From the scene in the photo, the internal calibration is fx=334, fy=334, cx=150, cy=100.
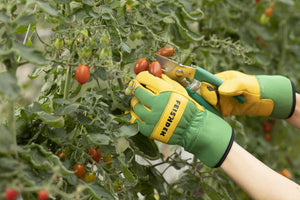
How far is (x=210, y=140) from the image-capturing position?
112 cm

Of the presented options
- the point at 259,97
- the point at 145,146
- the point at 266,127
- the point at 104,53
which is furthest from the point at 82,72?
the point at 266,127

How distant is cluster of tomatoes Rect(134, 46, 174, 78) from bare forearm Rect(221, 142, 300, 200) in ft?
1.23

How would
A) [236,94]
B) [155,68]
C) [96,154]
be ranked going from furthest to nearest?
1. [236,94]
2. [155,68]
3. [96,154]

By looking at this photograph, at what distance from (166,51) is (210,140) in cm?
34

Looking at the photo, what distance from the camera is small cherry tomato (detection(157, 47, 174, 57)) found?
3.76ft

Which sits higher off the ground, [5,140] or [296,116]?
[5,140]

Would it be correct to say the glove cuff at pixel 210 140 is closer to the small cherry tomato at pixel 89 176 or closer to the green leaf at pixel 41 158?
the small cherry tomato at pixel 89 176

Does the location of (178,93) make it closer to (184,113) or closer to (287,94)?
(184,113)

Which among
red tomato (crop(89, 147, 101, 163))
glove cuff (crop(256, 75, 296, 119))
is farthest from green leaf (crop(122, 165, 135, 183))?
glove cuff (crop(256, 75, 296, 119))

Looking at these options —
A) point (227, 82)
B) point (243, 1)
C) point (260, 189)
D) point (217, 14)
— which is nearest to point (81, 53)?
point (227, 82)

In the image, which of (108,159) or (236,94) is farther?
(236,94)

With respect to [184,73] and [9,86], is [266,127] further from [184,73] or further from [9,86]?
[9,86]

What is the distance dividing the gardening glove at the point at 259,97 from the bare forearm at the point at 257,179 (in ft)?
0.75

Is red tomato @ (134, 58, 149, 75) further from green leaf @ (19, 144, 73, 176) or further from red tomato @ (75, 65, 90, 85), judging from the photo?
green leaf @ (19, 144, 73, 176)
